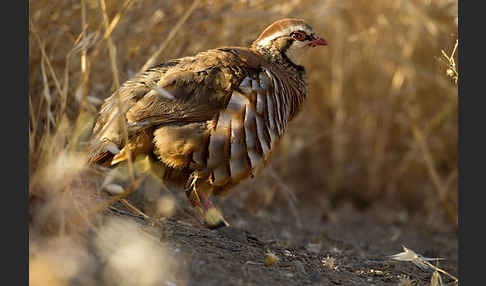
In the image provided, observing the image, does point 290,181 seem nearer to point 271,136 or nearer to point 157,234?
point 271,136

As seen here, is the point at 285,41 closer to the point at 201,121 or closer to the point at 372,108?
the point at 201,121

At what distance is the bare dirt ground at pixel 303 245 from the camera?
2.68 metres

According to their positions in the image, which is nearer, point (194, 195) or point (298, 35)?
point (194, 195)

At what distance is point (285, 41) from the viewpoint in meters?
3.81

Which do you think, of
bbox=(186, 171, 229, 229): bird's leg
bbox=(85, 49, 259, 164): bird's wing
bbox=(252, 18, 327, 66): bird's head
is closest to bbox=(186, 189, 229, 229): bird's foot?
bbox=(186, 171, 229, 229): bird's leg

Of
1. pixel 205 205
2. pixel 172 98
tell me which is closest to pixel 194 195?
pixel 205 205

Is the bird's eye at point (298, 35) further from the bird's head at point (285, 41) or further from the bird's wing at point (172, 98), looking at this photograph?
the bird's wing at point (172, 98)

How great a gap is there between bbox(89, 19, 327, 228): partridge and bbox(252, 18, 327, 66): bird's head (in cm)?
42

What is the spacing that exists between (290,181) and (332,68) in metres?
1.26

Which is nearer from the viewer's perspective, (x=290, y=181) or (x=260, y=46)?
(x=260, y=46)

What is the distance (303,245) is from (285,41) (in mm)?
1301

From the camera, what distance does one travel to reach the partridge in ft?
9.96

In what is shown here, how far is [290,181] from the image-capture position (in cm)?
634

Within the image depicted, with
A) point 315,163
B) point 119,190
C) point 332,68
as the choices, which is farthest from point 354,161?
point 119,190
